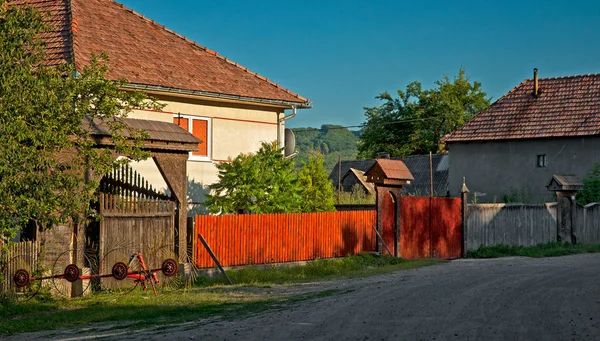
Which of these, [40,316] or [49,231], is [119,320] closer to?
[40,316]

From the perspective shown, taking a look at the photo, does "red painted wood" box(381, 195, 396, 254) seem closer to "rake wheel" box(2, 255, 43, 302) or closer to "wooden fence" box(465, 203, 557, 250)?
"wooden fence" box(465, 203, 557, 250)

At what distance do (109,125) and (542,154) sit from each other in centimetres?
3131

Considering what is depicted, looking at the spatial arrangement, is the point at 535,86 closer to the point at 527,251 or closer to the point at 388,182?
the point at 527,251

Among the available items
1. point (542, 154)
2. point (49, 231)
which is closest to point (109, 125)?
point (49, 231)

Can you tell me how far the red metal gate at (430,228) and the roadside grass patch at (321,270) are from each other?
1.26 meters

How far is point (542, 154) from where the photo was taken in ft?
144

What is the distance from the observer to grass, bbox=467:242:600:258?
27562mm

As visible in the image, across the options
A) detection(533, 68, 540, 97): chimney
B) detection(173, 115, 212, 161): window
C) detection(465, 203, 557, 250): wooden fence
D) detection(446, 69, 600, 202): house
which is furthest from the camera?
detection(533, 68, 540, 97): chimney

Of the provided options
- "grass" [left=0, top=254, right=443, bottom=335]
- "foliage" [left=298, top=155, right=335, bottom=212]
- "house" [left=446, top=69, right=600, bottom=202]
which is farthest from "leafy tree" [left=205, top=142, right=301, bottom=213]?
"house" [left=446, top=69, right=600, bottom=202]

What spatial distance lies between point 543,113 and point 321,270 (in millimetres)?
26177

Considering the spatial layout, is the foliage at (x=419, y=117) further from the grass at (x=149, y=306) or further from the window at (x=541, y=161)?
the grass at (x=149, y=306)

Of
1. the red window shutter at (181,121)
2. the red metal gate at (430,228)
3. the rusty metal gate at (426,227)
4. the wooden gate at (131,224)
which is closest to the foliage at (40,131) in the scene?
the wooden gate at (131,224)

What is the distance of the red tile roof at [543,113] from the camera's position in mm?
43000

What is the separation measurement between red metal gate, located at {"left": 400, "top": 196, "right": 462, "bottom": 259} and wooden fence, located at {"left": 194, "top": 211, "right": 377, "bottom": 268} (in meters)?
1.52
